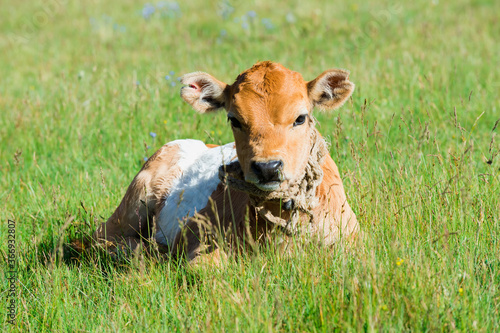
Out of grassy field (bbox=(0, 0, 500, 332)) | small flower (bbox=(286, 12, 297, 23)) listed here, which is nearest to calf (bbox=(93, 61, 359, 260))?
grassy field (bbox=(0, 0, 500, 332))

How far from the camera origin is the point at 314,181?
3713 millimetres

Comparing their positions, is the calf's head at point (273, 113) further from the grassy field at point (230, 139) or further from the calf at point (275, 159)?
the grassy field at point (230, 139)

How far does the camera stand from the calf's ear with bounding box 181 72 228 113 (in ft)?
13.3

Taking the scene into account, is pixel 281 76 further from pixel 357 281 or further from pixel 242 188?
pixel 357 281

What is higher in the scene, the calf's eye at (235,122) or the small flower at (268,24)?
the small flower at (268,24)

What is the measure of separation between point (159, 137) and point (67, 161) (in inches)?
40.9

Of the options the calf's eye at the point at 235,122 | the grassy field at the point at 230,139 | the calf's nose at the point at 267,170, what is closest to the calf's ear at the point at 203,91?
the grassy field at the point at 230,139

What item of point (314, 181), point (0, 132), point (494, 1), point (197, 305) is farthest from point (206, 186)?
point (494, 1)

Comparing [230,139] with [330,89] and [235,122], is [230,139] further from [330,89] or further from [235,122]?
[235,122]

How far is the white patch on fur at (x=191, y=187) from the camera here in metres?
4.87

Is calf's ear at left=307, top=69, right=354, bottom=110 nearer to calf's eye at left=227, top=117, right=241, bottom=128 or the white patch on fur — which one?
calf's eye at left=227, top=117, right=241, bottom=128

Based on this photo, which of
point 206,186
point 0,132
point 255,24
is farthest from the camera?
point 255,24

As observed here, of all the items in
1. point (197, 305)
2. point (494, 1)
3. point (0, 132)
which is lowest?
point (197, 305)

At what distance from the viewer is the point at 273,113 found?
3555 mm
